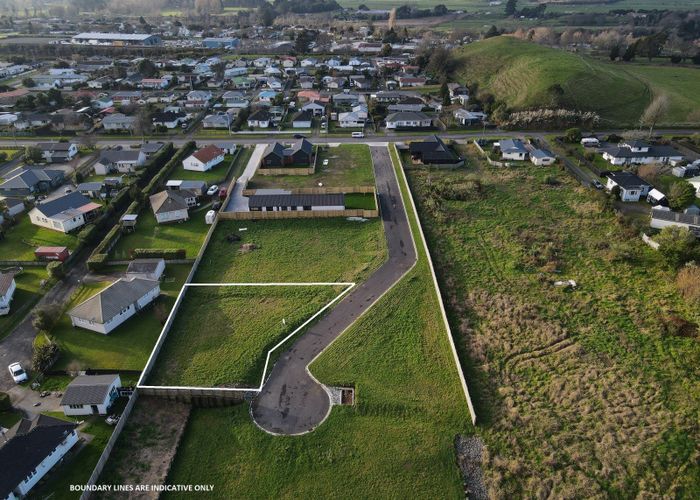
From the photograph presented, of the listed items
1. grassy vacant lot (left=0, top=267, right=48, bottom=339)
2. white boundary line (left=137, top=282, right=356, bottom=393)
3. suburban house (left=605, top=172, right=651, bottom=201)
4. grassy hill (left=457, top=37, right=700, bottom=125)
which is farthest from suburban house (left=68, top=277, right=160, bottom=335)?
grassy hill (left=457, top=37, right=700, bottom=125)

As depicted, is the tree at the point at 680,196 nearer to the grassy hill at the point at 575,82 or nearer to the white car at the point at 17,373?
the grassy hill at the point at 575,82

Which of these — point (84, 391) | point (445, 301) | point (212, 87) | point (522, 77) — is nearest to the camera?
point (84, 391)

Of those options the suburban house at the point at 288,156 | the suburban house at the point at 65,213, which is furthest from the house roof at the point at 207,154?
the suburban house at the point at 65,213

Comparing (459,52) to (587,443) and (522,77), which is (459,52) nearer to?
(522,77)

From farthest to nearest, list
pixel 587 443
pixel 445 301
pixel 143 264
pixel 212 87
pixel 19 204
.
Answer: pixel 212 87, pixel 19 204, pixel 143 264, pixel 445 301, pixel 587 443

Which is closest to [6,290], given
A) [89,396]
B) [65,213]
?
[65,213]

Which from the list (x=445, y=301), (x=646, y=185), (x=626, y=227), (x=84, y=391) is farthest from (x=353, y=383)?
(x=646, y=185)

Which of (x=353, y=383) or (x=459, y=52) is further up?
(x=459, y=52)
